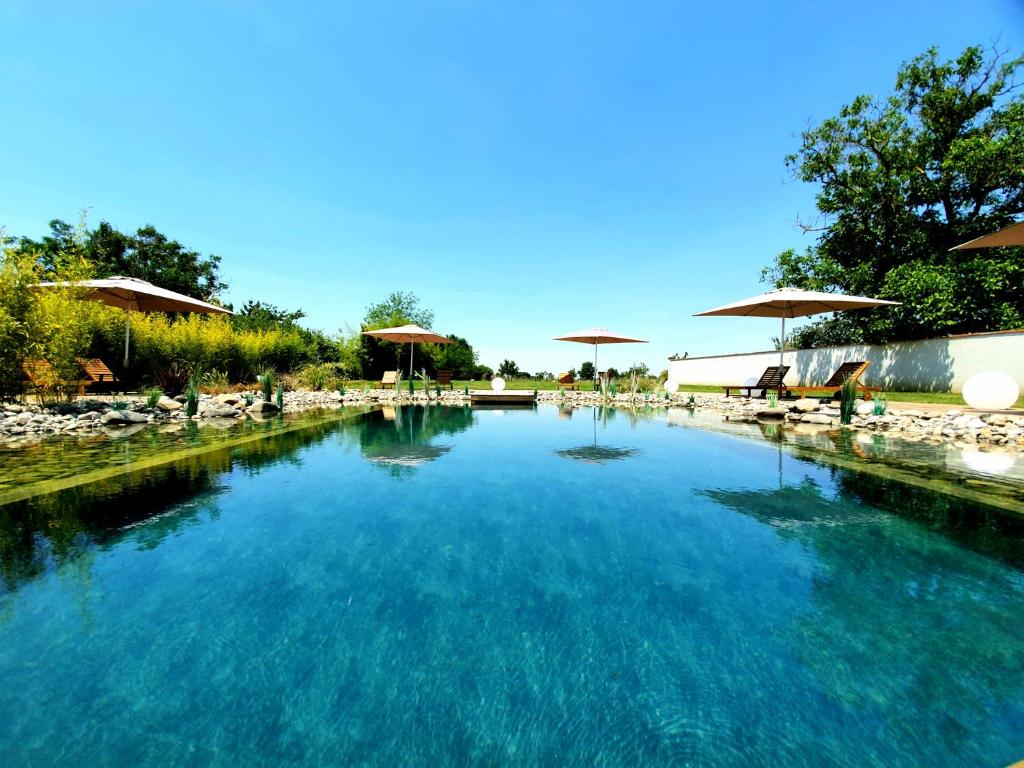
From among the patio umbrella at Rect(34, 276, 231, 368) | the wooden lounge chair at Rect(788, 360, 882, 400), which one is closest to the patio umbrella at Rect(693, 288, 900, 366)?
the wooden lounge chair at Rect(788, 360, 882, 400)

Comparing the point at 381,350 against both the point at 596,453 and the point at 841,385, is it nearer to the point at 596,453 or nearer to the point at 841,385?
the point at 596,453

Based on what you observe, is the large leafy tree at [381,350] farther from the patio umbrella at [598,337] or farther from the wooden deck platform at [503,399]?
the patio umbrella at [598,337]

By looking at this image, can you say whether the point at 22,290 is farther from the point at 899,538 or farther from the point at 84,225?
the point at 899,538

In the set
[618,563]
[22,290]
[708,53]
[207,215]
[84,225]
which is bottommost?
[618,563]

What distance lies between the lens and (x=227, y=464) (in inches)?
196

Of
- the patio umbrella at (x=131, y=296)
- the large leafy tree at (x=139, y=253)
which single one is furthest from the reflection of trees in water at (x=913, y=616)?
the large leafy tree at (x=139, y=253)

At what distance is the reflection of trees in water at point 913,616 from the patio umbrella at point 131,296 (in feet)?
39.3

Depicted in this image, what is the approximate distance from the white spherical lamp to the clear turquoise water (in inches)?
270

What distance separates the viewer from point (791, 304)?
11.6 metres

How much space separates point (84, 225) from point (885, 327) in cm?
2268

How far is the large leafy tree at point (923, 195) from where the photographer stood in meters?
12.6

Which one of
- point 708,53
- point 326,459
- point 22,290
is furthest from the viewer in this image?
point 708,53

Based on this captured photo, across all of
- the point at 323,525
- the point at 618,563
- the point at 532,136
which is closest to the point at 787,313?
the point at 532,136

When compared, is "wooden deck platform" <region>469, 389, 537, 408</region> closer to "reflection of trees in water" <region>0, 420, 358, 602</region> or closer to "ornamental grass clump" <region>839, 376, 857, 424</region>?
"ornamental grass clump" <region>839, 376, 857, 424</region>
